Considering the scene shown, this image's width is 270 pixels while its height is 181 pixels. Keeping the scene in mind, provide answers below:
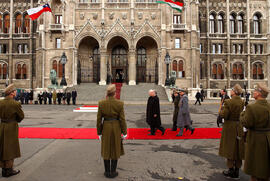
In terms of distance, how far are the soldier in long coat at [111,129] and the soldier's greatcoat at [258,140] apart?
228cm

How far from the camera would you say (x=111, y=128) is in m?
3.85

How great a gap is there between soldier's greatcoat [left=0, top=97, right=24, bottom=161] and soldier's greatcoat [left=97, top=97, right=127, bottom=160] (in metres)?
1.77

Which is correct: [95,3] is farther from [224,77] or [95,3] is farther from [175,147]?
[175,147]

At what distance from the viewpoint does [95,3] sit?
99.8ft

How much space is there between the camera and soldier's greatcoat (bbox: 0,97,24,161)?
3852 mm

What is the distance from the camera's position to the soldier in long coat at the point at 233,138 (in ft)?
12.9

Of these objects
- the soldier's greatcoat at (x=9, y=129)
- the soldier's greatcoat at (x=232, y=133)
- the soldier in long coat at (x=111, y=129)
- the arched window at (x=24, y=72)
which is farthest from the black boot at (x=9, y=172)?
the arched window at (x=24, y=72)

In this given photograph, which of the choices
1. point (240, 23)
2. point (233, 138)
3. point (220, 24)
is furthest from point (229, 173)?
point (240, 23)

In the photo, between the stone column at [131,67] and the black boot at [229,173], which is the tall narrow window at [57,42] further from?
the black boot at [229,173]

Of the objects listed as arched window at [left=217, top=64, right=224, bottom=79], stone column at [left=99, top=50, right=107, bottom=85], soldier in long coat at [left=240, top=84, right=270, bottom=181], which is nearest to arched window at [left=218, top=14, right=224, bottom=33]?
arched window at [left=217, top=64, right=224, bottom=79]

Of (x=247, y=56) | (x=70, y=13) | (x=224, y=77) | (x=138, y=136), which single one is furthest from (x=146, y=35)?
(x=138, y=136)

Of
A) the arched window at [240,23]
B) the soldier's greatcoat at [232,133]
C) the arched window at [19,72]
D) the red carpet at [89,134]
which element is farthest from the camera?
the arched window at [19,72]

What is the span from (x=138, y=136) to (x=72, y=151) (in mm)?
2615

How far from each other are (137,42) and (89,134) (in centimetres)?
2505
